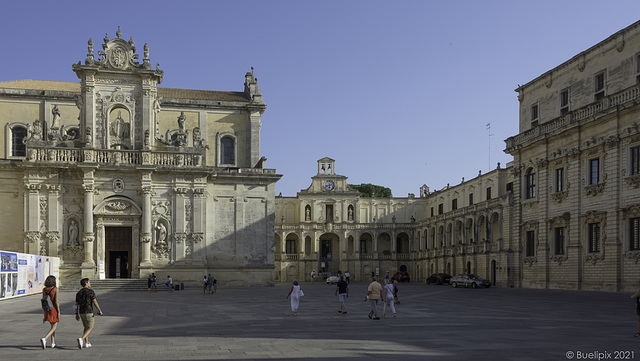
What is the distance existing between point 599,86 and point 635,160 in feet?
27.0

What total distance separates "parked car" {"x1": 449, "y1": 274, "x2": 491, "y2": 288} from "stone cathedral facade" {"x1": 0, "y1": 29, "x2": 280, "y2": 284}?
1624 centimetres

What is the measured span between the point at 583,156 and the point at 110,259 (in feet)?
112

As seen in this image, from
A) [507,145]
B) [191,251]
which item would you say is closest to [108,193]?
[191,251]

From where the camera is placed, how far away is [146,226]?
50.3 meters

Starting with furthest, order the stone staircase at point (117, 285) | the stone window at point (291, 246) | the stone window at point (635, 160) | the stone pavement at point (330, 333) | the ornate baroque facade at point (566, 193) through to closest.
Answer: the stone window at point (291, 246)
the stone staircase at point (117, 285)
the ornate baroque facade at point (566, 193)
the stone window at point (635, 160)
the stone pavement at point (330, 333)

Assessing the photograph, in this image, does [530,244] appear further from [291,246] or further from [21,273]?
[291,246]

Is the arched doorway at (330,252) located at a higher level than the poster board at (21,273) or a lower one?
lower

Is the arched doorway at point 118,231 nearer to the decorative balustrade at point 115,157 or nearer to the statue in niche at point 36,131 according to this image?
the decorative balustrade at point 115,157

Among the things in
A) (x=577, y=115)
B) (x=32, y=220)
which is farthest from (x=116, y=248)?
(x=577, y=115)

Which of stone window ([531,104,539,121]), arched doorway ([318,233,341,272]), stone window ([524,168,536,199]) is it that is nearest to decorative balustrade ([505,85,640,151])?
stone window ([531,104,539,121])

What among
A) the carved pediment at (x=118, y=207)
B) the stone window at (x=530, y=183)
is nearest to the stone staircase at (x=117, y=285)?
the carved pediment at (x=118, y=207)

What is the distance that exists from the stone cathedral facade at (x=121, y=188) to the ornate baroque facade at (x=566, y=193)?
19.6 metres

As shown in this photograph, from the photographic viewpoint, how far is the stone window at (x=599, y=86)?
43.9 metres

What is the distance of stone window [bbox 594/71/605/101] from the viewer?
43944 mm
